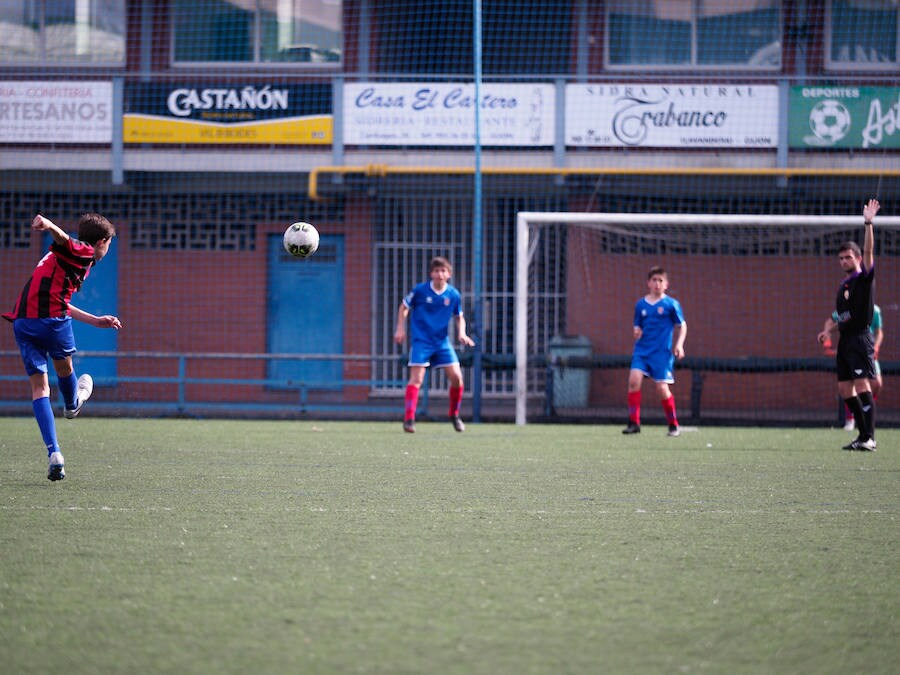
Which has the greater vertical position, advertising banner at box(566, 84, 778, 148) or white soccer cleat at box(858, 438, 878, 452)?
advertising banner at box(566, 84, 778, 148)

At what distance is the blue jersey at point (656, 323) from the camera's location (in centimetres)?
1176

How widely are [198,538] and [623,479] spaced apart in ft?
11.2

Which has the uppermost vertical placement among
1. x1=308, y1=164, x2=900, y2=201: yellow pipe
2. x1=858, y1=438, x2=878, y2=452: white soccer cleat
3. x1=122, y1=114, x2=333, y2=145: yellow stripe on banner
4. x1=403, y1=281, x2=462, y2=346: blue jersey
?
x1=122, y1=114, x2=333, y2=145: yellow stripe on banner

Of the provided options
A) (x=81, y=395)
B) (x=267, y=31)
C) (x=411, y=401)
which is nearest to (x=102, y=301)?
(x=267, y=31)

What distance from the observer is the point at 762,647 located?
3463mm

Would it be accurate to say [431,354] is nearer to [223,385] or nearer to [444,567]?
[223,385]

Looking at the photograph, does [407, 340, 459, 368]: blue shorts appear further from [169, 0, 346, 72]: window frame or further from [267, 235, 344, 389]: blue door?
[169, 0, 346, 72]: window frame

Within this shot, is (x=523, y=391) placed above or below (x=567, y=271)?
below

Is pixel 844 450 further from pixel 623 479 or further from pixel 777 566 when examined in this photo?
pixel 777 566

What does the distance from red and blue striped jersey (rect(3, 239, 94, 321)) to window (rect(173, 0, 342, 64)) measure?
1100cm

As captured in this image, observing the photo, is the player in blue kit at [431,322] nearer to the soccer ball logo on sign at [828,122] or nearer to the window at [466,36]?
the window at [466,36]

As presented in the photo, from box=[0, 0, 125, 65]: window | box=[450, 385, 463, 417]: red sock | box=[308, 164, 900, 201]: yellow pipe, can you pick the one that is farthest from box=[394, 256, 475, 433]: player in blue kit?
box=[0, 0, 125, 65]: window

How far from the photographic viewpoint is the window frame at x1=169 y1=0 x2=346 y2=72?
1748 centimetres

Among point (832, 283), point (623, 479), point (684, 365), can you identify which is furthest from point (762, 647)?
point (832, 283)
